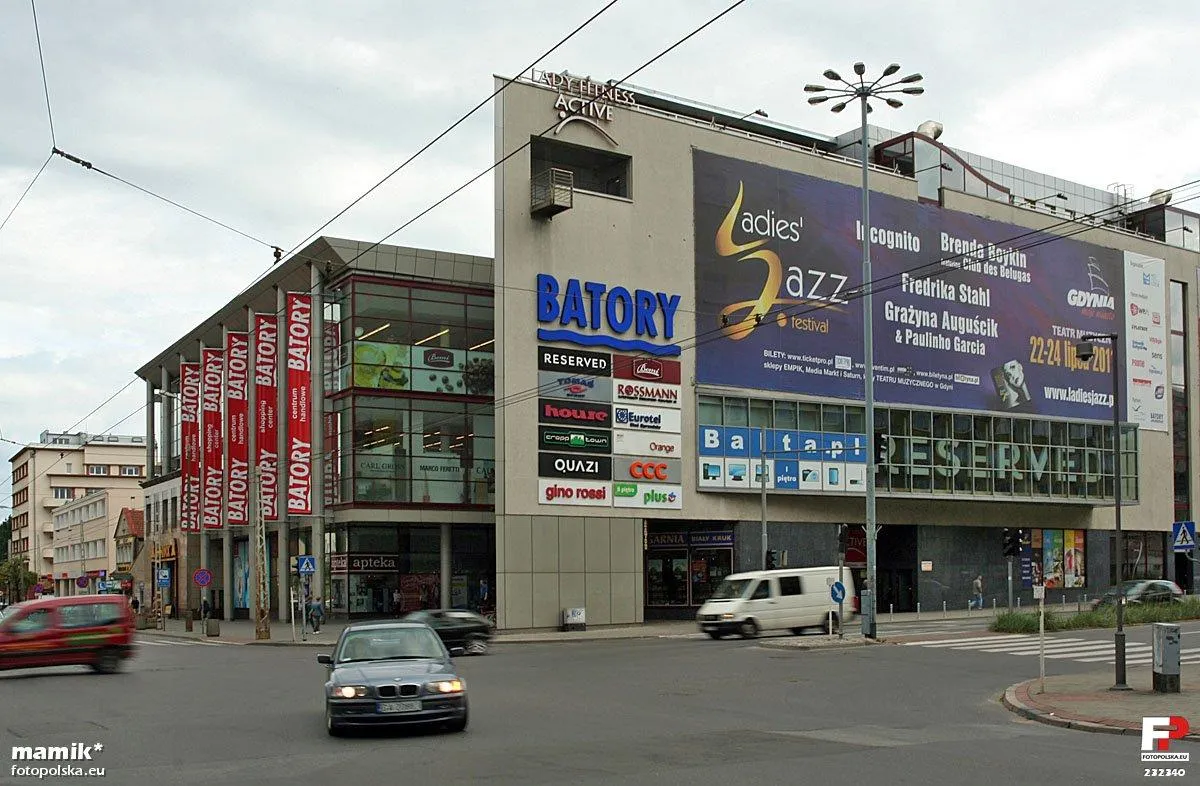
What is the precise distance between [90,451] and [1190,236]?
362 ft

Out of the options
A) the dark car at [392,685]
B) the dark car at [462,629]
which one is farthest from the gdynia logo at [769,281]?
the dark car at [392,685]

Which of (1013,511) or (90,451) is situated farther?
(90,451)

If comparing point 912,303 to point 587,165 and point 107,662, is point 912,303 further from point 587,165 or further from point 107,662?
point 107,662

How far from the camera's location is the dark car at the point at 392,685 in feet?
45.9

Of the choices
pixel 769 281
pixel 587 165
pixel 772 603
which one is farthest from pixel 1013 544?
pixel 587 165

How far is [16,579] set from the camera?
391 feet

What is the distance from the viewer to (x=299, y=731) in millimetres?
15305

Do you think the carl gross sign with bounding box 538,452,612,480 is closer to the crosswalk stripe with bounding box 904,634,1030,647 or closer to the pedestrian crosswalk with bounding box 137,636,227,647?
the pedestrian crosswalk with bounding box 137,636,227,647

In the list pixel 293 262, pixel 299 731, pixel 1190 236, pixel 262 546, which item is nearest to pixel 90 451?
pixel 293 262

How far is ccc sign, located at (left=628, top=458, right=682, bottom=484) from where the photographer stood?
1865 inches

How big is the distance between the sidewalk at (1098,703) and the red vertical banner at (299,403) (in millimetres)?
33328

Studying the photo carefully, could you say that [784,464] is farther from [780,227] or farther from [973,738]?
[973,738]

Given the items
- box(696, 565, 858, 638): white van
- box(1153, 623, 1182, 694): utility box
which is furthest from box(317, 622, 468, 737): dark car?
box(696, 565, 858, 638): white van

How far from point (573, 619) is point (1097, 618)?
17.7 m
